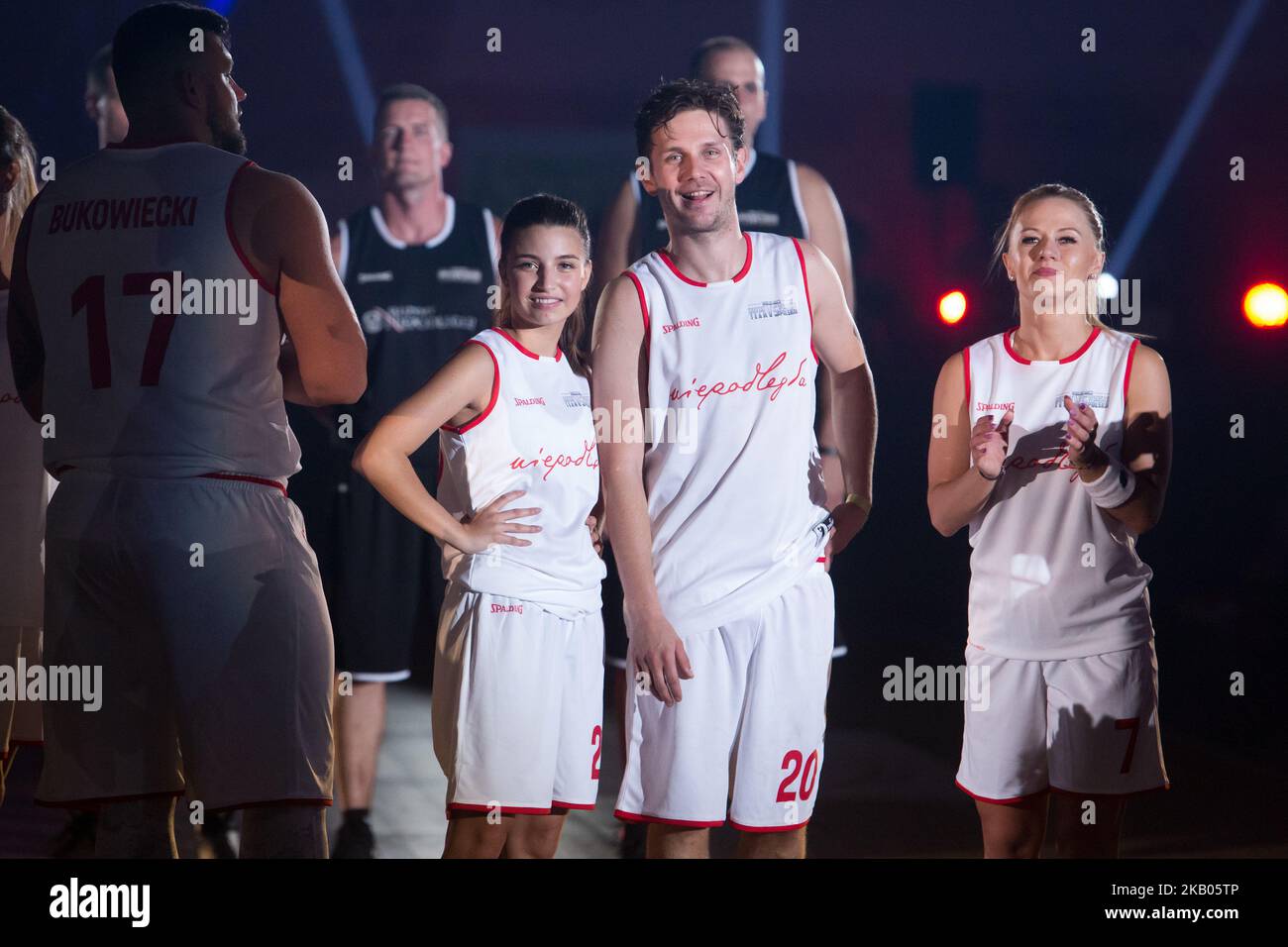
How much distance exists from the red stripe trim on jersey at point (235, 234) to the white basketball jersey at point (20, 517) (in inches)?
33.9

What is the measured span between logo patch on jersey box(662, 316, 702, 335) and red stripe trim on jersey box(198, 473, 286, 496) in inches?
35.8

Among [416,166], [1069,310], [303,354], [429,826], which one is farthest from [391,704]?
[1069,310]

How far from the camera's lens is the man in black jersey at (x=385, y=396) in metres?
3.00

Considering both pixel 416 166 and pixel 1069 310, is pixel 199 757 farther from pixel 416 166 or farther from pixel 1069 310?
pixel 1069 310

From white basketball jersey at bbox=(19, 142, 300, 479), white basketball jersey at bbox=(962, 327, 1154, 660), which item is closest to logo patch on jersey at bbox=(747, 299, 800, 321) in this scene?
white basketball jersey at bbox=(962, 327, 1154, 660)

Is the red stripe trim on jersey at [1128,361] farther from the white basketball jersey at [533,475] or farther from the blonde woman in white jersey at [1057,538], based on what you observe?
the white basketball jersey at [533,475]

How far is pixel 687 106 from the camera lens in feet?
9.43

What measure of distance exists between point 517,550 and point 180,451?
0.74 metres

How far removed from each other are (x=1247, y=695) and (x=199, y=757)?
257 centimetres

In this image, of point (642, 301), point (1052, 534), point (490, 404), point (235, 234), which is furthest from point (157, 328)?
point (1052, 534)

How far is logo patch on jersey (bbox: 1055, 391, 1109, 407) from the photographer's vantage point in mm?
2873

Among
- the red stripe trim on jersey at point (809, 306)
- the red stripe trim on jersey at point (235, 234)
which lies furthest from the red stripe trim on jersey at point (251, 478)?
the red stripe trim on jersey at point (809, 306)

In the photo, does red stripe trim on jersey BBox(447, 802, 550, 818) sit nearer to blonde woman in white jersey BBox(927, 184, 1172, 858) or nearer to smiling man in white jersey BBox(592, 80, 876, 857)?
smiling man in white jersey BBox(592, 80, 876, 857)

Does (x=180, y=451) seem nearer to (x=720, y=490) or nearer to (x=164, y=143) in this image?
(x=164, y=143)
